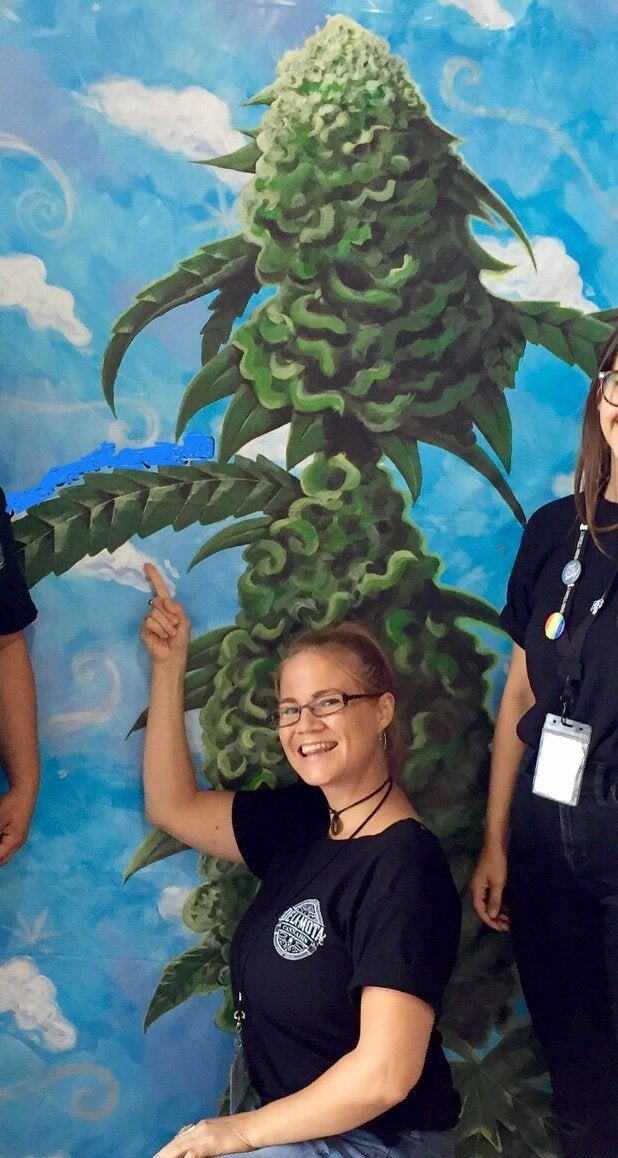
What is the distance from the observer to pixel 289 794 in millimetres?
1755

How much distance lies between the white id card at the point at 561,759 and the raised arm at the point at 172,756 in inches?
22.6

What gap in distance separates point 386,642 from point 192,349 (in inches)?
25.3

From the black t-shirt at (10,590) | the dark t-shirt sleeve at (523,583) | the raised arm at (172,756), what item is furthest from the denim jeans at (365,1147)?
the black t-shirt at (10,590)

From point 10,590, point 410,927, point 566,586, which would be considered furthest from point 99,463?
point 410,927

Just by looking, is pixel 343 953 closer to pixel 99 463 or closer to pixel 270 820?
pixel 270 820

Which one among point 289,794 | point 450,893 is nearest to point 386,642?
point 289,794

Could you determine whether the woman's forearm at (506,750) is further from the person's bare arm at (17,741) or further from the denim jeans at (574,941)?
the person's bare arm at (17,741)

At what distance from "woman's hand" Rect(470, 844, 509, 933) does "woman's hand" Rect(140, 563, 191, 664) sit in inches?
26.1

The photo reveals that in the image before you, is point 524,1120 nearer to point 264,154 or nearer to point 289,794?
point 289,794

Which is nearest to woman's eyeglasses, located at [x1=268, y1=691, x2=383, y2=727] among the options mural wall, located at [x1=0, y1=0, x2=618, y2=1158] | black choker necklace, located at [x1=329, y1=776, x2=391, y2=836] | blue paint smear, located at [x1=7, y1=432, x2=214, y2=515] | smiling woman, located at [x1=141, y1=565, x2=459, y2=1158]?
smiling woman, located at [x1=141, y1=565, x2=459, y2=1158]

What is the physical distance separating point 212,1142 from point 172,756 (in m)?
0.61

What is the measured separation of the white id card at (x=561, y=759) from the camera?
146 cm

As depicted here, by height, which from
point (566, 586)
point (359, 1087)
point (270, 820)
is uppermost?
point (566, 586)

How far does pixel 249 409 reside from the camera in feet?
5.79
